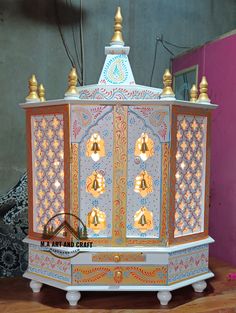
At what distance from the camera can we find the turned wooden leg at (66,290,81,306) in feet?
7.03

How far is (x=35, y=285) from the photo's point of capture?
92.0 inches

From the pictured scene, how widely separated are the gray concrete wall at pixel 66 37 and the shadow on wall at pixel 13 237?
42cm

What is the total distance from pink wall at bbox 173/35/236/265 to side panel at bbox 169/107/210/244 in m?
0.58

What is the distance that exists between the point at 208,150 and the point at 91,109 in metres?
0.85

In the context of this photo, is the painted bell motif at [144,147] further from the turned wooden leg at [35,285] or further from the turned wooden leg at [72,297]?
the turned wooden leg at [35,285]

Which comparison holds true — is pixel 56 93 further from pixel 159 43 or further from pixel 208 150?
pixel 208 150

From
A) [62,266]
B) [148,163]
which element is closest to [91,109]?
[148,163]

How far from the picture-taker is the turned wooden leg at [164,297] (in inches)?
84.8

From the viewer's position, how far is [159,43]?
3619mm

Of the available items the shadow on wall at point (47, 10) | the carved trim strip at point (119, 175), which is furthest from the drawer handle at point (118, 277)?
the shadow on wall at point (47, 10)

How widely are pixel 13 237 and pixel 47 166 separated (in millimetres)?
721
